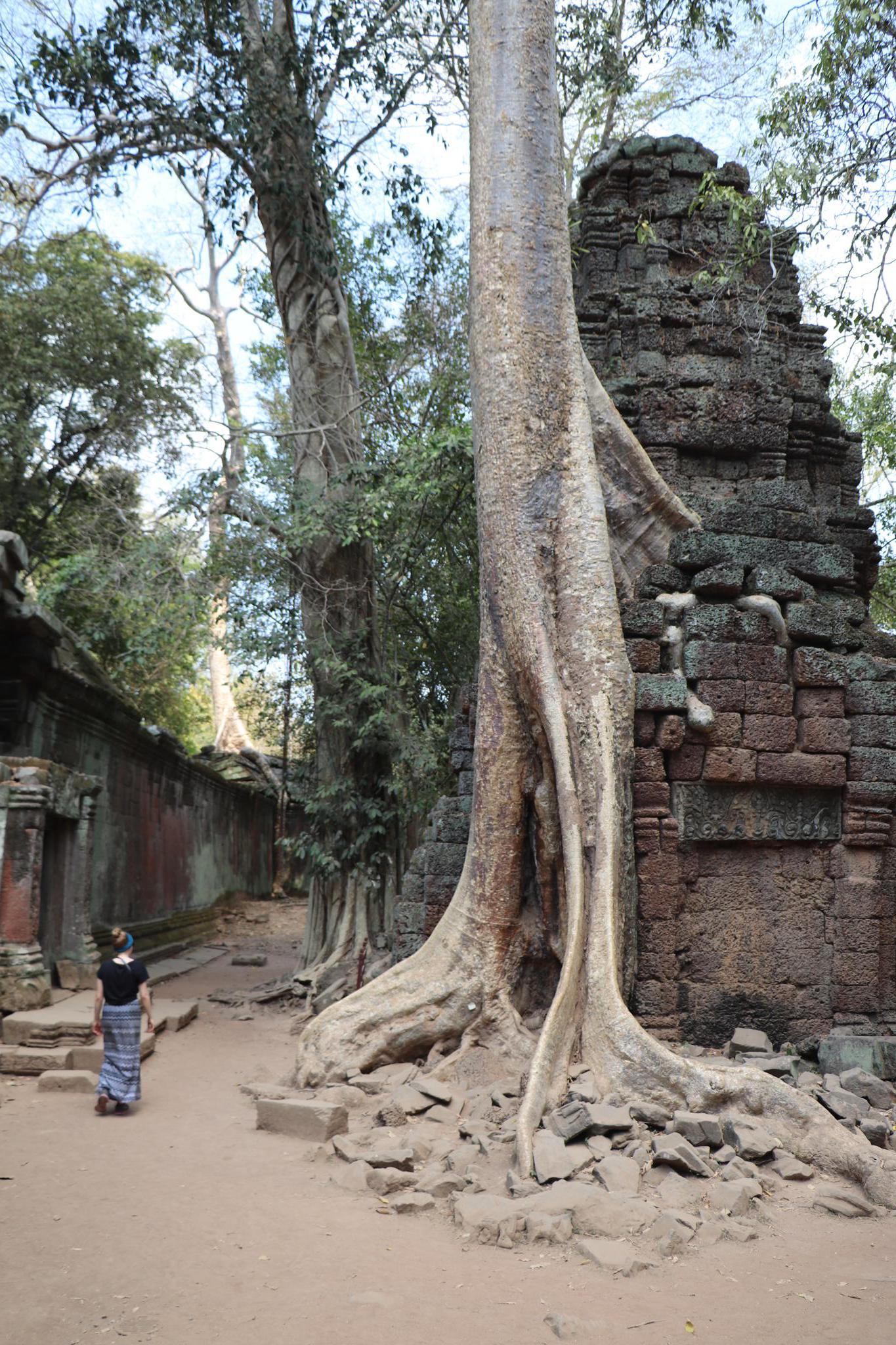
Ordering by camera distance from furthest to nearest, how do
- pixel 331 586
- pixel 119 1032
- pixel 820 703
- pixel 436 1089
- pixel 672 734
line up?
pixel 331 586, pixel 820 703, pixel 672 734, pixel 119 1032, pixel 436 1089

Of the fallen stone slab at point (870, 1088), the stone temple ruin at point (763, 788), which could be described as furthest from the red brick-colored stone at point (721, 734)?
the fallen stone slab at point (870, 1088)

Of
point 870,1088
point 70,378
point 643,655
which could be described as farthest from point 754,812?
point 70,378

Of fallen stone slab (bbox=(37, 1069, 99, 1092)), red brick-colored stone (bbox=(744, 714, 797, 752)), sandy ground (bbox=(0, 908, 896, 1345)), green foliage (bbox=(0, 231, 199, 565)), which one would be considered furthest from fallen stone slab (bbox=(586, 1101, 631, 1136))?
green foliage (bbox=(0, 231, 199, 565))

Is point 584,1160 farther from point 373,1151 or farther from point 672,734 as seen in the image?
point 672,734

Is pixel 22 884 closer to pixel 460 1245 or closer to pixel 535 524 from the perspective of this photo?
pixel 535 524

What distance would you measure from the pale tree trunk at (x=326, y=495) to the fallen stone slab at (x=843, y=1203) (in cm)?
541

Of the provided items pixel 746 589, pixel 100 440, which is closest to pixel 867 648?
pixel 746 589

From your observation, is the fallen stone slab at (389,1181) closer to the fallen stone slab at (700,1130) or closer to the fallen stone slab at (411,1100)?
the fallen stone slab at (411,1100)

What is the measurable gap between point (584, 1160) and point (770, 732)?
2.51 meters

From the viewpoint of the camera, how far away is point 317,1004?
25.8ft

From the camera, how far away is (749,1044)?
199 inches

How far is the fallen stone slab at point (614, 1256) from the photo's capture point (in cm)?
311

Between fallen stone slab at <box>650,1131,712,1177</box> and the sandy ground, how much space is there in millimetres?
279

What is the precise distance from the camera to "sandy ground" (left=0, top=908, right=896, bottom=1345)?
9.05 feet
